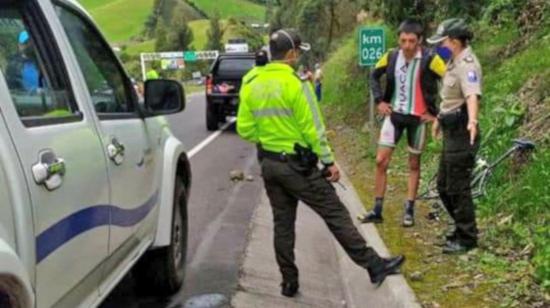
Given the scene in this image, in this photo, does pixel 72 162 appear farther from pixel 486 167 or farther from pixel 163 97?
pixel 486 167

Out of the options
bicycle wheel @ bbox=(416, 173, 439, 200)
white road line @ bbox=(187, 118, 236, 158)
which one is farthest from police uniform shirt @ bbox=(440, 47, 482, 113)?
white road line @ bbox=(187, 118, 236, 158)

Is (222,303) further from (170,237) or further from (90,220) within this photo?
(90,220)

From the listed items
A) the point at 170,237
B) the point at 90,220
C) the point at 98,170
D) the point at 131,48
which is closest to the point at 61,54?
the point at 98,170

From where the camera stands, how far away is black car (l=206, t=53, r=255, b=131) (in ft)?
63.8

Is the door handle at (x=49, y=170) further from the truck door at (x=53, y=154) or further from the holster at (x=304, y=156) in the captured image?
the holster at (x=304, y=156)

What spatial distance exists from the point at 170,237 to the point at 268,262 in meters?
1.72

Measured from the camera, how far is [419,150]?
707cm

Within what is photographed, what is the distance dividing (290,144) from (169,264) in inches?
46.6

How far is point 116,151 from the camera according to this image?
3.85m

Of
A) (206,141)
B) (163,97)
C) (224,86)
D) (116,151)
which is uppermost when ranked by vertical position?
(163,97)

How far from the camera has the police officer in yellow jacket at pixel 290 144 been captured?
5023 millimetres

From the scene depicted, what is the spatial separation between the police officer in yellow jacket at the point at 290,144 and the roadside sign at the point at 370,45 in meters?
7.15

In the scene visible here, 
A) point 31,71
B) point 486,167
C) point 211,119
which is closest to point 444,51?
point 486,167

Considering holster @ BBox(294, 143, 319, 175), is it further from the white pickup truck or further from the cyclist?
the cyclist
